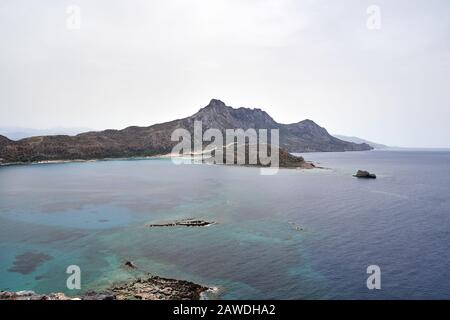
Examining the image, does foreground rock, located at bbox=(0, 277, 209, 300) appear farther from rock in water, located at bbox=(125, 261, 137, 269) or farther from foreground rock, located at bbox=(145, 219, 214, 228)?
foreground rock, located at bbox=(145, 219, 214, 228)

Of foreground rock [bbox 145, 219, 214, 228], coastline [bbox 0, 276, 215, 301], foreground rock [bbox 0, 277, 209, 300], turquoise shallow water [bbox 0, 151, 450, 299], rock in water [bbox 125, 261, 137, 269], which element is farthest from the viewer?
foreground rock [bbox 145, 219, 214, 228]

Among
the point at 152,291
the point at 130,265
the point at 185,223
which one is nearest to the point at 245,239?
the point at 185,223

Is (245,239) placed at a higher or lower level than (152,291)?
higher

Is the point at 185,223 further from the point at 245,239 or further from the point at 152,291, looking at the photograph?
the point at 152,291

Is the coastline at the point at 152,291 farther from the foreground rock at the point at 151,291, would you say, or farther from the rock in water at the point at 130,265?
the rock in water at the point at 130,265

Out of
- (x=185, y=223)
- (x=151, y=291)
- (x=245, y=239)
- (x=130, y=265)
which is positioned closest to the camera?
(x=151, y=291)

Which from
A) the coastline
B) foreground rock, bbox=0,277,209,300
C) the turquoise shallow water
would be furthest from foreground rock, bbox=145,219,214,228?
foreground rock, bbox=0,277,209,300
